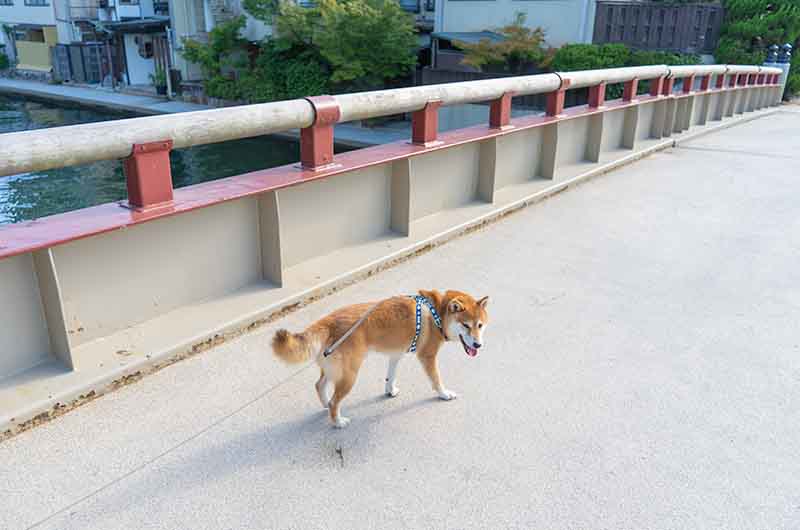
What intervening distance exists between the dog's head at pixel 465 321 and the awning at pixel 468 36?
75.5 ft

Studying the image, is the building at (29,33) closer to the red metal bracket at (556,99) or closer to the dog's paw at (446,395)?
the red metal bracket at (556,99)

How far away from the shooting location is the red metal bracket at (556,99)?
25.6 feet

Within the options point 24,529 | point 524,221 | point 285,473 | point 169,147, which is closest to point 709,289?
point 524,221

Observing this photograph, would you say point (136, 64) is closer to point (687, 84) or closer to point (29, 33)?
point (29, 33)

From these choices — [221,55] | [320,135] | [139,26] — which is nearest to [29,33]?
[139,26]

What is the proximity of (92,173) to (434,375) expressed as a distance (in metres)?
19.7

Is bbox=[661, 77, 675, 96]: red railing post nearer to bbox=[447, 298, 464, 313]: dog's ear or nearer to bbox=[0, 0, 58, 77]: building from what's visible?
bbox=[447, 298, 464, 313]: dog's ear

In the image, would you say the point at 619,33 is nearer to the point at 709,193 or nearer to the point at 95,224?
the point at 709,193

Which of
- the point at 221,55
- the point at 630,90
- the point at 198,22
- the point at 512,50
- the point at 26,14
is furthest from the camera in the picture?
the point at 26,14

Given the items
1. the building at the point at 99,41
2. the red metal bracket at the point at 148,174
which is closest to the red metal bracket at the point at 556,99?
the red metal bracket at the point at 148,174

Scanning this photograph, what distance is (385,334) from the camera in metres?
3.48

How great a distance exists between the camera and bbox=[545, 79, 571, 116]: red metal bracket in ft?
25.6

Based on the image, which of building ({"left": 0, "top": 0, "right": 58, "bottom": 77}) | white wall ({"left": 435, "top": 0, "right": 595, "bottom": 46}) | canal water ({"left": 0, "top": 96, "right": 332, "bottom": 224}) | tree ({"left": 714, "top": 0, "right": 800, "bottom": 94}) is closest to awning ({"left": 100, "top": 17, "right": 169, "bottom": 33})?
canal water ({"left": 0, "top": 96, "right": 332, "bottom": 224})

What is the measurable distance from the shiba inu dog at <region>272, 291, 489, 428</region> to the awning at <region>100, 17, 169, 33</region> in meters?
36.4
